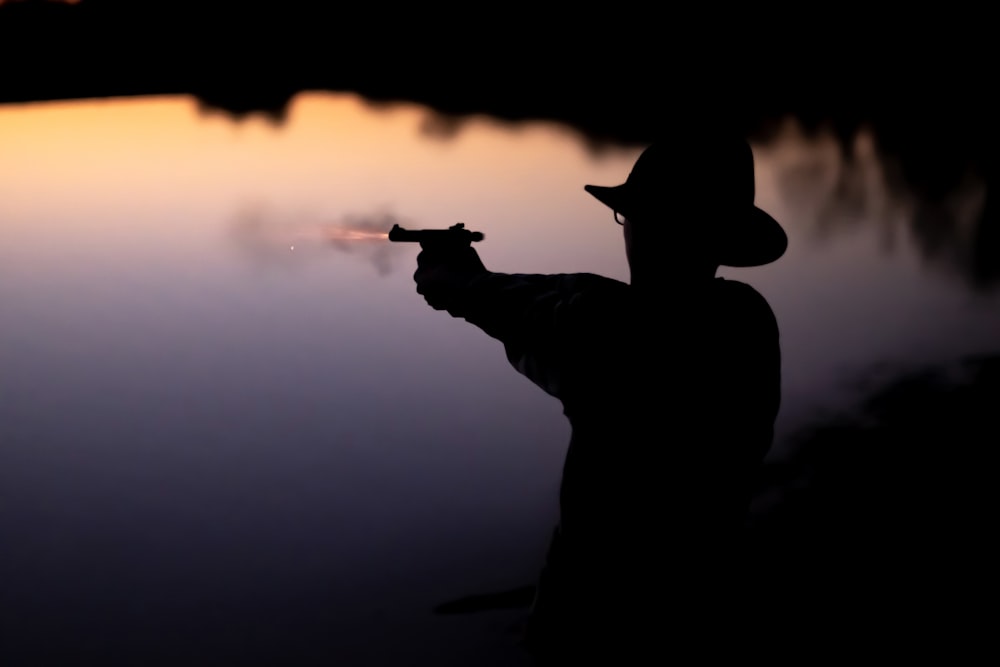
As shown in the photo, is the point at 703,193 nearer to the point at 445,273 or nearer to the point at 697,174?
the point at 697,174

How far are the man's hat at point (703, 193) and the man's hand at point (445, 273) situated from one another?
0.31 meters

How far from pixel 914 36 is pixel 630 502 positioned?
10.4 ft

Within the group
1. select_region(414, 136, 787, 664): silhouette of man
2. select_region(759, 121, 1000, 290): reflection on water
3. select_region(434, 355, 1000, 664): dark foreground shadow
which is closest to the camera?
select_region(414, 136, 787, 664): silhouette of man

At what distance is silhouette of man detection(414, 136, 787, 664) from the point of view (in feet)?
3.55

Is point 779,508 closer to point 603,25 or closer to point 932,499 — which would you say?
point 932,499

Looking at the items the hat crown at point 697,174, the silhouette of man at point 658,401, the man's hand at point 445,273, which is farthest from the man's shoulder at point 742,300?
the man's hand at point 445,273

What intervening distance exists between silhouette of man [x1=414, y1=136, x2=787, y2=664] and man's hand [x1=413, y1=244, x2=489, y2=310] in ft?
0.54

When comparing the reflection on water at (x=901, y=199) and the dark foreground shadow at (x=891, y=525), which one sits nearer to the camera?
the dark foreground shadow at (x=891, y=525)

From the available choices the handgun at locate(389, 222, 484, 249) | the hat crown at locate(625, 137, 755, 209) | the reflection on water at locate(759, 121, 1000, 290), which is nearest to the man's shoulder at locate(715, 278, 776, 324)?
the hat crown at locate(625, 137, 755, 209)

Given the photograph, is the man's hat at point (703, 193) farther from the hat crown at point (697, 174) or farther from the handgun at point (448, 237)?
the handgun at point (448, 237)

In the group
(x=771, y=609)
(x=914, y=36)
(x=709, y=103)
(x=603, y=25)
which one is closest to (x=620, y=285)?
(x=603, y=25)

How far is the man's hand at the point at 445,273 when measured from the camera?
4.50 ft

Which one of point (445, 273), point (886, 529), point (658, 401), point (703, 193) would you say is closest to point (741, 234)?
point (703, 193)

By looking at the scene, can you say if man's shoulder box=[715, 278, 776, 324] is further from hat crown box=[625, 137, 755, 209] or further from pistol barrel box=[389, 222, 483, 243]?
pistol barrel box=[389, 222, 483, 243]
